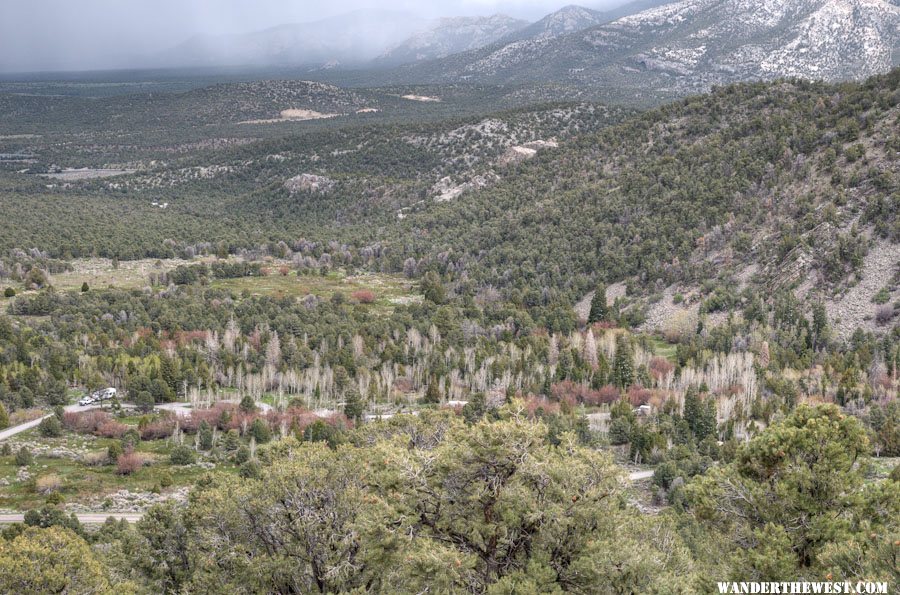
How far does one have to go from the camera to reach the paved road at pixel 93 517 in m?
42.8

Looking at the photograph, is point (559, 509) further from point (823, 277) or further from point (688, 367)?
point (823, 277)

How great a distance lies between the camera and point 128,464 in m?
51.8

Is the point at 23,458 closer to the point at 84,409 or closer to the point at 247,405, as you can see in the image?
the point at 84,409

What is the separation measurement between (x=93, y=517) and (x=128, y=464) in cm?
763

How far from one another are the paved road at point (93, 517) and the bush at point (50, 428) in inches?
539

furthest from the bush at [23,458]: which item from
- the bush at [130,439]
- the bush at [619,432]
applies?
the bush at [619,432]

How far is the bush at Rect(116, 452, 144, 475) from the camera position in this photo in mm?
51656

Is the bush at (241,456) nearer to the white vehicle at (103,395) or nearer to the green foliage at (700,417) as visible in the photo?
the white vehicle at (103,395)

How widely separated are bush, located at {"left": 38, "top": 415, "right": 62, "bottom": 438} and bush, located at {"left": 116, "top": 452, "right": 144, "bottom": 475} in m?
7.88

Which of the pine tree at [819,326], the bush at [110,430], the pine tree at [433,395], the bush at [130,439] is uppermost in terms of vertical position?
the pine tree at [819,326]

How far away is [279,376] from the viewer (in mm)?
A: 69375

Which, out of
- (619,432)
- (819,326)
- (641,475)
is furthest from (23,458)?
(819,326)

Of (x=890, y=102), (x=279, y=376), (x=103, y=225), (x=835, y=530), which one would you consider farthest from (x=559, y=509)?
(x=103, y=225)

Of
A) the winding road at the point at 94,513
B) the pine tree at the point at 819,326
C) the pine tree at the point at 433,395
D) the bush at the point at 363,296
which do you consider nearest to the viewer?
the winding road at the point at 94,513
